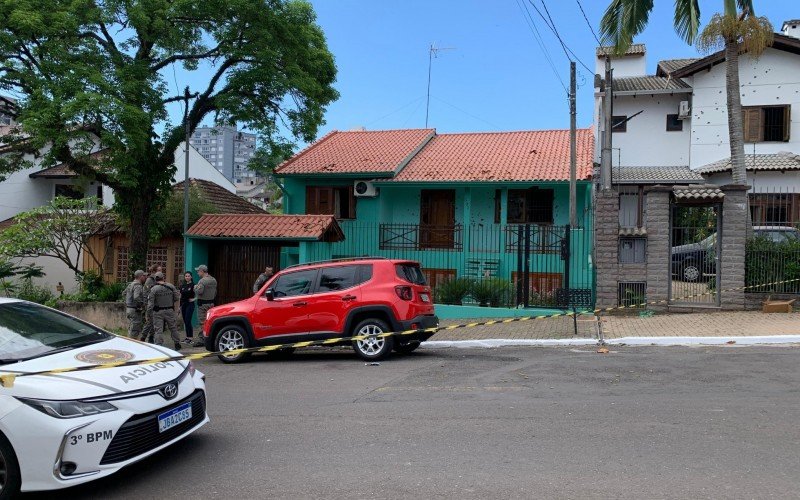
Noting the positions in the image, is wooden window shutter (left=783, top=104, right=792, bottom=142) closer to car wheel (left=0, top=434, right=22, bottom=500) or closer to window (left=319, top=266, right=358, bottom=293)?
window (left=319, top=266, right=358, bottom=293)

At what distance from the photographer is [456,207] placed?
70.8 feet

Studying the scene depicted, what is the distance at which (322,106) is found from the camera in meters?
17.8

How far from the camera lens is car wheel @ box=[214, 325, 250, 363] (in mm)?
11086

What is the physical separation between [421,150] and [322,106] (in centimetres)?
642

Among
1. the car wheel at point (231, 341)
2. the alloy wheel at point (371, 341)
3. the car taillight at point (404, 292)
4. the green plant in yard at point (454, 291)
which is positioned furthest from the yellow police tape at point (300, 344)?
the green plant in yard at point (454, 291)

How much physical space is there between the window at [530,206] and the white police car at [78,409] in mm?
16378

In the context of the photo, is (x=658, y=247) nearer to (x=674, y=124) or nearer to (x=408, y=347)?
(x=408, y=347)

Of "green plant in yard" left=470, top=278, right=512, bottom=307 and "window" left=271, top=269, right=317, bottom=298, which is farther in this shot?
"green plant in yard" left=470, top=278, right=512, bottom=307

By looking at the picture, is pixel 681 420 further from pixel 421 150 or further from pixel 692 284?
pixel 421 150

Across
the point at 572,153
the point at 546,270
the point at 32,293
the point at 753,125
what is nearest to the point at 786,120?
the point at 753,125

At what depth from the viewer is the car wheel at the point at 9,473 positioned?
14.2ft

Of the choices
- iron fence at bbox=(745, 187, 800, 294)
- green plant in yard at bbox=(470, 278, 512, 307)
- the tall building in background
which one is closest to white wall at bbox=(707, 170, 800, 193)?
iron fence at bbox=(745, 187, 800, 294)

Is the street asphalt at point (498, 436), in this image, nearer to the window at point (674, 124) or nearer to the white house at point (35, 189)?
the window at point (674, 124)

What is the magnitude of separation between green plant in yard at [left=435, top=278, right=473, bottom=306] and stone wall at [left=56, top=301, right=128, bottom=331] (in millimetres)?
8030
